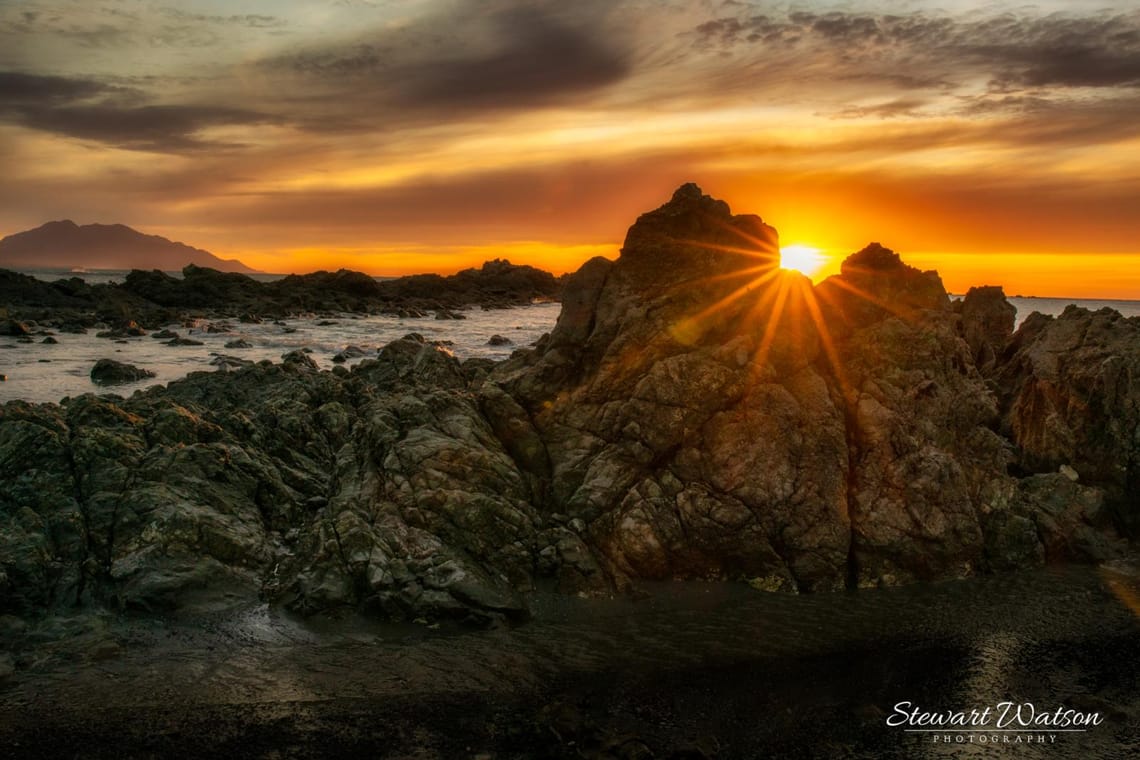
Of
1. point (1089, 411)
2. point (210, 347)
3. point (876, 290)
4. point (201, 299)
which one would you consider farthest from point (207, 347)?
point (1089, 411)

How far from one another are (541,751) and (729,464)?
10.3 meters

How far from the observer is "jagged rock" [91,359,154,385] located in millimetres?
43000

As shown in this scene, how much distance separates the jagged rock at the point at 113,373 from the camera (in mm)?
43000

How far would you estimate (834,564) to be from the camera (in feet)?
63.6

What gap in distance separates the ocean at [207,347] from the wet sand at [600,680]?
29.1 m

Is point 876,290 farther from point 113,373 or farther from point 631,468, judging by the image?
point 113,373

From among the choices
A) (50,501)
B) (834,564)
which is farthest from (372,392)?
(834,564)

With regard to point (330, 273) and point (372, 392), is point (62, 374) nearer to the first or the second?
point (372, 392)

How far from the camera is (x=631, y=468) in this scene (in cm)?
2097

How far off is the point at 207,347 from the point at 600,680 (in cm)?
5651

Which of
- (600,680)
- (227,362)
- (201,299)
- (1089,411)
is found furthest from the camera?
(201,299)

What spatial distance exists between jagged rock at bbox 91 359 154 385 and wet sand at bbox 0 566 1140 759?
106 ft

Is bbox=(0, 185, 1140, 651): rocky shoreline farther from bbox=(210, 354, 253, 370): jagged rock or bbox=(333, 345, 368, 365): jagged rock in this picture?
bbox=(333, 345, 368, 365): jagged rock

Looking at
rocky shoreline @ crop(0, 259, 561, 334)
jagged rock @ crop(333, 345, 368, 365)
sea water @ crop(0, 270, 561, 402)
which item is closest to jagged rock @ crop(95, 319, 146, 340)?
rocky shoreline @ crop(0, 259, 561, 334)
